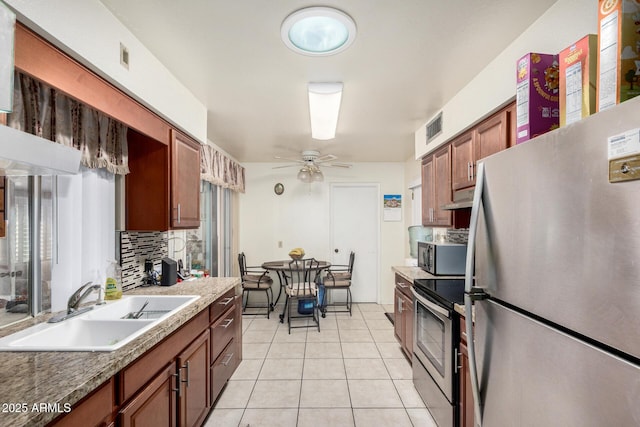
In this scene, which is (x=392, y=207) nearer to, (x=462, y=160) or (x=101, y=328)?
(x=462, y=160)

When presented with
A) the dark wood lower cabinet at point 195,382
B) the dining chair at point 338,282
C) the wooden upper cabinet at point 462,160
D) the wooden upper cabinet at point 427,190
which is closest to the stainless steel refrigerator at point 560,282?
the wooden upper cabinet at point 462,160

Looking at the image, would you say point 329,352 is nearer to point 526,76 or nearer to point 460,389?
point 460,389

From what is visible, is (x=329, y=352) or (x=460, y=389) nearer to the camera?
(x=460, y=389)

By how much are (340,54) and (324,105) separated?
57cm

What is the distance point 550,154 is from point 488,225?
0.34 metres

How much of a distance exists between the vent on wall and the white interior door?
213cm

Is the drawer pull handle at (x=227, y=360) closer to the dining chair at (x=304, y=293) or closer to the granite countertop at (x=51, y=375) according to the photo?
the granite countertop at (x=51, y=375)

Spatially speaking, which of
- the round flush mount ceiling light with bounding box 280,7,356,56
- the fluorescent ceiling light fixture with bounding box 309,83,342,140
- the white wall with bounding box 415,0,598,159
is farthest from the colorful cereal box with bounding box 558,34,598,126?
the fluorescent ceiling light fixture with bounding box 309,83,342,140

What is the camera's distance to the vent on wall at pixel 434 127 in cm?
267

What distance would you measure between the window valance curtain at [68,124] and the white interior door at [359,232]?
341 centimetres

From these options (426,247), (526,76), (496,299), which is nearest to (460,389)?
(496,299)

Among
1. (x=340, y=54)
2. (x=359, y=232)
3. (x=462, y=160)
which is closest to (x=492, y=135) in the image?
(x=462, y=160)

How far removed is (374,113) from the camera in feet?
9.01

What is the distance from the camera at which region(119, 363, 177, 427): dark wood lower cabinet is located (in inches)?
46.1
